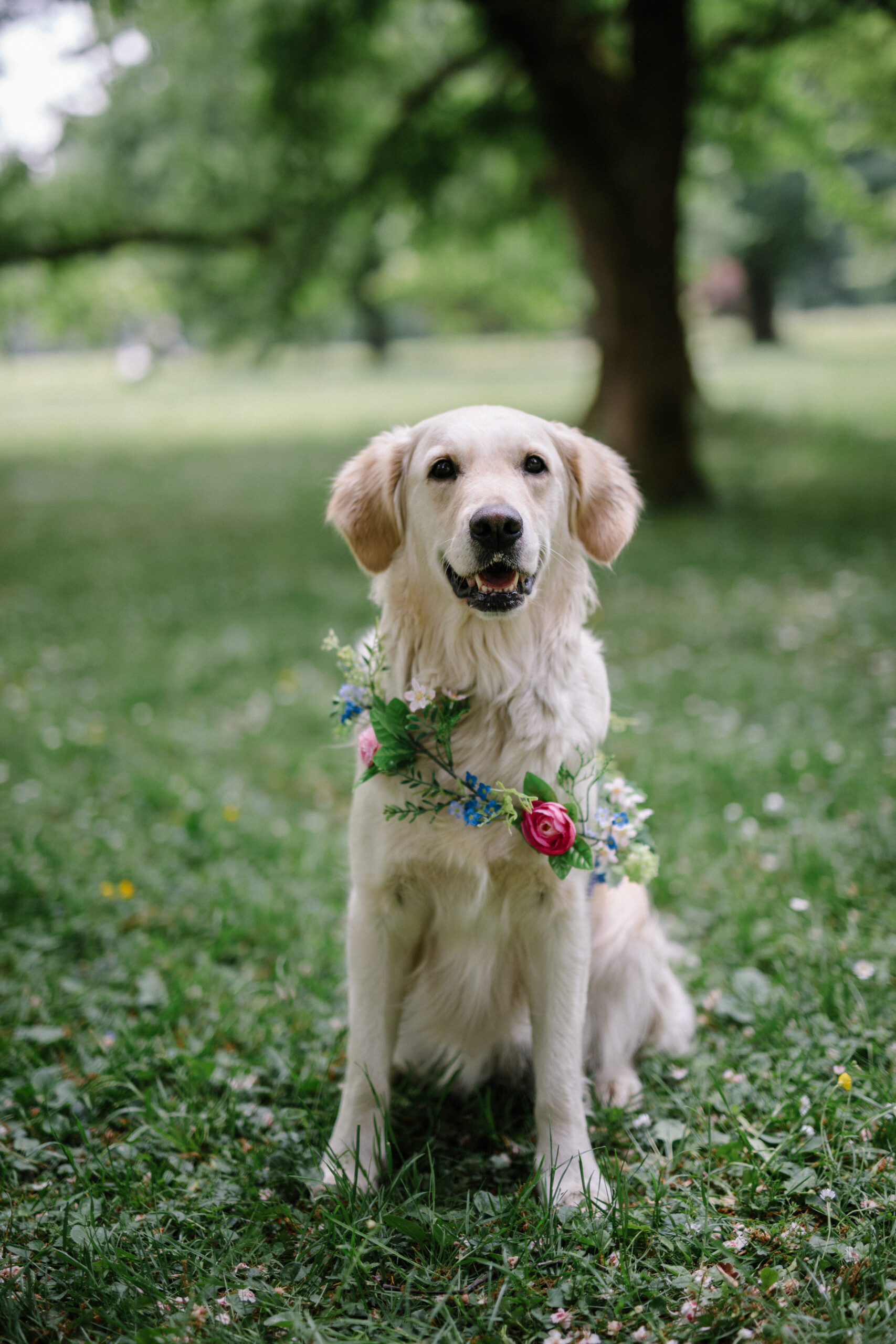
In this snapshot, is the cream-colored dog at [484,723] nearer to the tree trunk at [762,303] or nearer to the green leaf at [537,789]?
the green leaf at [537,789]

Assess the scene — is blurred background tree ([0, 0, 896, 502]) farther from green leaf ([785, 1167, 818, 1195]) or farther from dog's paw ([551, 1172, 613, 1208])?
dog's paw ([551, 1172, 613, 1208])

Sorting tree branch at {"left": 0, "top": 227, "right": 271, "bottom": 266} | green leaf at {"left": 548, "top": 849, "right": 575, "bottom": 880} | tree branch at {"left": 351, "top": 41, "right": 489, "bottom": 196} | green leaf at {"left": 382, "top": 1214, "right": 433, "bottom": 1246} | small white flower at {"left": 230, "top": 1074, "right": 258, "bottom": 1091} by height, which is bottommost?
small white flower at {"left": 230, "top": 1074, "right": 258, "bottom": 1091}

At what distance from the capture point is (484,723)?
2291mm

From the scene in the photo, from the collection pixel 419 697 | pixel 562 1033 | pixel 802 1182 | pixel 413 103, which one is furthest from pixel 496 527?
pixel 413 103

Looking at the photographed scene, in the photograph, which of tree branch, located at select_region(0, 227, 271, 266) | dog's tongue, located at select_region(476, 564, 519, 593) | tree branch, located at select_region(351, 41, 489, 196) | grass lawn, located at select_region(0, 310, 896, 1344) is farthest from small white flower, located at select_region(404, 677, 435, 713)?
tree branch, located at select_region(0, 227, 271, 266)

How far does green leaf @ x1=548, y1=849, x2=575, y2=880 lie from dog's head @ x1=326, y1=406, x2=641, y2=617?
0.55 meters

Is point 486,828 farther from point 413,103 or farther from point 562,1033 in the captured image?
point 413,103

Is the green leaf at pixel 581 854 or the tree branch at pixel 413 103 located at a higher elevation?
the tree branch at pixel 413 103

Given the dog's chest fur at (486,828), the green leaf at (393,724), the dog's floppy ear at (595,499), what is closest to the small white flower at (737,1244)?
the dog's chest fur at (486,828)

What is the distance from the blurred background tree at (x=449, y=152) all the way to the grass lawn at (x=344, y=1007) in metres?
4.55

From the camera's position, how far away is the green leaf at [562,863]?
6.93 ft

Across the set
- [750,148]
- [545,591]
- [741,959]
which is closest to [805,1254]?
[741,959]

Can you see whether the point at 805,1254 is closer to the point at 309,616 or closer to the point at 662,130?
the point at 309,616

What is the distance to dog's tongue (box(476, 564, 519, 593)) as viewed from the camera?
2191 mm
